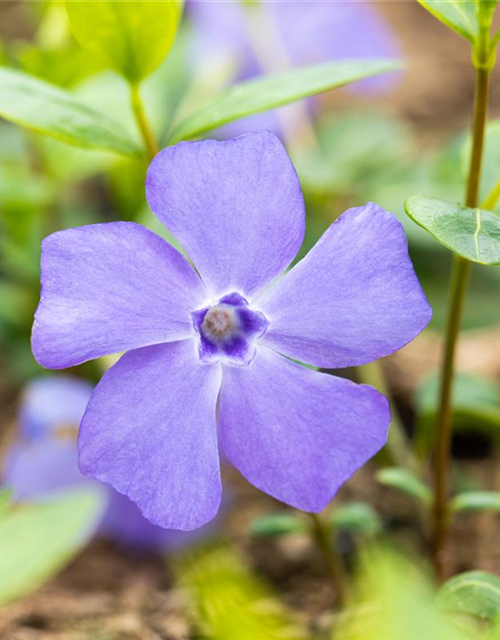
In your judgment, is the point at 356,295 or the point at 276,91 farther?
the point at 276,91

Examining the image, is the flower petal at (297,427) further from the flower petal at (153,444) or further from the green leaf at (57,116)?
the green leaf at (57,116)

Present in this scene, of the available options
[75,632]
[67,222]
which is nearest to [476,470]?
[75,632]

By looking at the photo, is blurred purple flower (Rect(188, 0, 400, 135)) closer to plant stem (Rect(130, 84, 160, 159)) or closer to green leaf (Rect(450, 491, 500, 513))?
plant stem (Rect(130, 84, 160, 159))

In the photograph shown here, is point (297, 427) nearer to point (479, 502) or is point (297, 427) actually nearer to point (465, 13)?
point (479, 502)

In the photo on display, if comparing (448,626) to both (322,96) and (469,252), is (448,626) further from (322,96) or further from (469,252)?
(322,96)

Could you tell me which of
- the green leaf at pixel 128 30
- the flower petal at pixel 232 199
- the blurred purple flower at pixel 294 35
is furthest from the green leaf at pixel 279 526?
the blurred purple flower at pixel 294 35

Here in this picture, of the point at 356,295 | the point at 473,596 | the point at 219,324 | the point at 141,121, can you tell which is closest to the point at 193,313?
the point at 219,324
